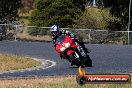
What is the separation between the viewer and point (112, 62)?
2636 centimetres

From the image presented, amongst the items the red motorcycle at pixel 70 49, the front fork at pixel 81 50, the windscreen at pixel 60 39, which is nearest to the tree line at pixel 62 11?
the front fork at pixel 81 50

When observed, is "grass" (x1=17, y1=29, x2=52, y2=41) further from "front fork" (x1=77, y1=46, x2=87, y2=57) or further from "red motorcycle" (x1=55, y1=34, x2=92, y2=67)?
"red motorcycle" (x1=55, y1=34, x2=92, y2=67)

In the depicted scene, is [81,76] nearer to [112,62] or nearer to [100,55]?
[112,62]

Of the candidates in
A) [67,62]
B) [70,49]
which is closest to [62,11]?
[67,62]

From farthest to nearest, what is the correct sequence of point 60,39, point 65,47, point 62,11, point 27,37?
point 62,11
point 27,37
point 65,47
point 60,39

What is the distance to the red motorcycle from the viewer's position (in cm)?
1109

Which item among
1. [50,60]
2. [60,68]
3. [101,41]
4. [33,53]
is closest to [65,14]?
[101,41]

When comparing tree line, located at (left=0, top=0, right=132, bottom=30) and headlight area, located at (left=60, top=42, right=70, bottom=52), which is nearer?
headlight area, located at (left=60, top=42, right=70, bottom=52)

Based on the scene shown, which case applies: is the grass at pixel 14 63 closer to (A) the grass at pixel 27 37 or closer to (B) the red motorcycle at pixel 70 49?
(B) the red motorcycle at pixel 70 49

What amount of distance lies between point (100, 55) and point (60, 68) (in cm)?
817

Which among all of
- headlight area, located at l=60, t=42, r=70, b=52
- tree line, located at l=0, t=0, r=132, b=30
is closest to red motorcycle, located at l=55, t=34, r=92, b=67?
headlight area, located at l=60, t=42, r=70, b=52

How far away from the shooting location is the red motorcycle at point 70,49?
11.1m

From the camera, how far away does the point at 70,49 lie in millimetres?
11578

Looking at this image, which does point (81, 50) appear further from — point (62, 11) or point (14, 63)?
point (62, 11)
